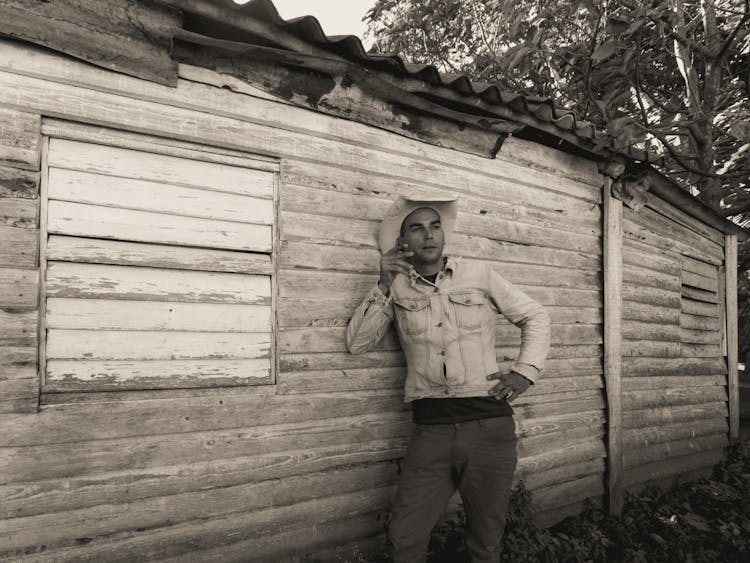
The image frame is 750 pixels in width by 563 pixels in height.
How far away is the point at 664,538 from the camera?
4859 millimetres

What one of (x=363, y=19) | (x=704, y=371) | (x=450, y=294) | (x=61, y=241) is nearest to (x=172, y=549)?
(x=61, y=241)

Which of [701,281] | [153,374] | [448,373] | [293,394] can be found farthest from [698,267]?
[153,374]

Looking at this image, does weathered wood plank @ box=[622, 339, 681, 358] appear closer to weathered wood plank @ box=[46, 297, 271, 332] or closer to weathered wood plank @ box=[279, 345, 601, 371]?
weathered wood plank @ box=[279, 345, 601, 371]

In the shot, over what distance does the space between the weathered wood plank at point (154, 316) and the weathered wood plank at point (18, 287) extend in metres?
Answer: 0.10

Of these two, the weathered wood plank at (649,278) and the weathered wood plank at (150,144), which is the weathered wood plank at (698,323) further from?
the weathered wood plank at (150,144)

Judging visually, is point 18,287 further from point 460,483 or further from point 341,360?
point 460,483

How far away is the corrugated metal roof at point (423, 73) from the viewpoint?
304cm

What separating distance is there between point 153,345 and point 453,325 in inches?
64.7

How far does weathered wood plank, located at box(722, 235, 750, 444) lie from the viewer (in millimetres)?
7574

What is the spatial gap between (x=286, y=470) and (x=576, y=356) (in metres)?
2.89

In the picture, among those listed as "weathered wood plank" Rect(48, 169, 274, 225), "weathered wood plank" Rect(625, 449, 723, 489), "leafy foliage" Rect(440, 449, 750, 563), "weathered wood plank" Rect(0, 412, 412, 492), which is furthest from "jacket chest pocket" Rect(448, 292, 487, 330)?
"weathered wood plank" Rect(625, 449, 723, 489)

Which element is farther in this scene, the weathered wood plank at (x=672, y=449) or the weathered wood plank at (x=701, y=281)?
the weathered wood plank at (x=701, y=281)

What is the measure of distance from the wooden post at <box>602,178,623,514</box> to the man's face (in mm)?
2611

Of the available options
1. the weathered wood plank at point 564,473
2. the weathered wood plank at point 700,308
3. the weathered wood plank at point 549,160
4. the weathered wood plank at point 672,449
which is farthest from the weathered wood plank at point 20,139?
the weathered wood plank at point 700,308
